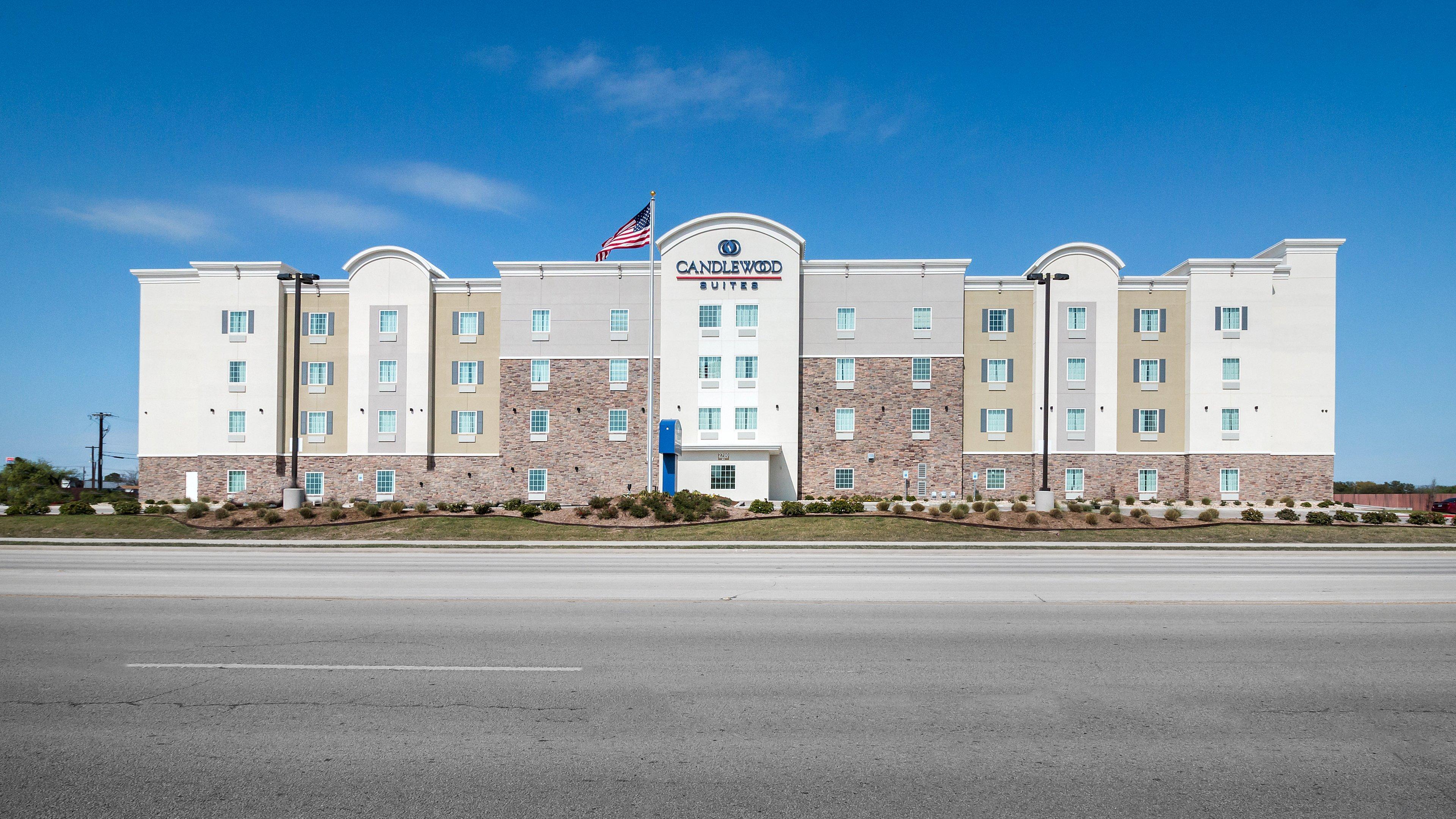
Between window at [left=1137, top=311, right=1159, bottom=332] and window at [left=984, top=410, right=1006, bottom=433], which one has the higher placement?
window at [left=1137, top=311, right=1159, bottom=332]

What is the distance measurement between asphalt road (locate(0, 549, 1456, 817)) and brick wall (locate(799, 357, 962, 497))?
97.8 feet

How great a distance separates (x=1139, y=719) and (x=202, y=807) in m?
6.84

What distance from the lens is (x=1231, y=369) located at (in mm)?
40750

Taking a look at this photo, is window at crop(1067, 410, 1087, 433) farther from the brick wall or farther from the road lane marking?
the road lane marking

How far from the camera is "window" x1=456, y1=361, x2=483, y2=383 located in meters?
42.3

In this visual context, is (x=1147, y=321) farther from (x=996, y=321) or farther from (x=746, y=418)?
(x=746, y=418)

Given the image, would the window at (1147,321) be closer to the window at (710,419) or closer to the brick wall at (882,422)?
the brick wall at (882,422)

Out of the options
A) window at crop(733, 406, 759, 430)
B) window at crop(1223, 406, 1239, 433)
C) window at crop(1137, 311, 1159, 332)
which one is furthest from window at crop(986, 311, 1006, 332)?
window at crop(733, 406, 759, 430)

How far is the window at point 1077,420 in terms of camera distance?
4103 centimetres

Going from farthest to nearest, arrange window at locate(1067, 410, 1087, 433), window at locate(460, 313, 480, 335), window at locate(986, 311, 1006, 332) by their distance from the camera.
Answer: window at locate(460, 313, 480, 335)
window at locate(986, 311, 1006, 332)
window at locate(1067, 410, 1087, 433)

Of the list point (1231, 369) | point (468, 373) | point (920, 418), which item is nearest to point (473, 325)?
point (468, 373)

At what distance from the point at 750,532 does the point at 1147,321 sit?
98.3 ft

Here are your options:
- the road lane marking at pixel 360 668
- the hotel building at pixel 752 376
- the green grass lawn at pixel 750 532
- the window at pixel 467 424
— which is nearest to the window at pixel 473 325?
the hotel building at pixel 752 376

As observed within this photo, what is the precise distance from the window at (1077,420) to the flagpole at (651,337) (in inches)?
897
